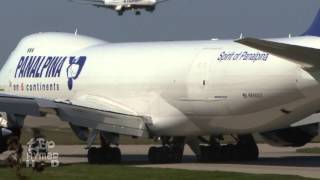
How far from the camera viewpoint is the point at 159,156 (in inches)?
1420

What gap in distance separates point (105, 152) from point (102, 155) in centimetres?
16

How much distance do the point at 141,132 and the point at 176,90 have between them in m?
1.96

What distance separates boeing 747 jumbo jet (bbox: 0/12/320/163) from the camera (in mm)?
30953

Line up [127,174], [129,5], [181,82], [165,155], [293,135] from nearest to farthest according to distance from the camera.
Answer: [127,174]
[181,82]
[165,155]
[293,135]
[129,5]

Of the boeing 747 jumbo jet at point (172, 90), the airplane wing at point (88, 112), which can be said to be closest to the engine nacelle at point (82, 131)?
the boeing 747 jumbo jet at point (172, 90)

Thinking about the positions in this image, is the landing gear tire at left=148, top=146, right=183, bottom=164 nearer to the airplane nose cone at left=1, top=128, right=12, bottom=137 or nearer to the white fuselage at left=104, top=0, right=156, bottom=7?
the airplane nose cone at left=1, top=128, right=12, bottom=137

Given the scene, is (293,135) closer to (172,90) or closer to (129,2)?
(172,90)

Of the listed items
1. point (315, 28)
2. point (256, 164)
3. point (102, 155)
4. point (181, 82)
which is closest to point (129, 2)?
point (102, 155)

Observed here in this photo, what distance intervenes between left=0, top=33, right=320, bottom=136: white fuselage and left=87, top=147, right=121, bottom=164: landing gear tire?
1.64m

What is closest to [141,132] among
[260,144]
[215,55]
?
[215,55]

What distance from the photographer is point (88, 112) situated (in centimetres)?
3469

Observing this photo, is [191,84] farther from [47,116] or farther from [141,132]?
[47,116]

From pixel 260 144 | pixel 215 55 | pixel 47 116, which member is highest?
pixel 215 55

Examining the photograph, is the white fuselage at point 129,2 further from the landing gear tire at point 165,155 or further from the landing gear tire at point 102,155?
the landing gear tire at point 102,155
